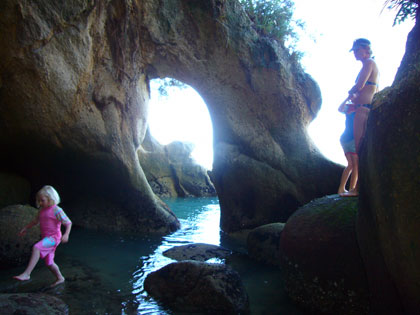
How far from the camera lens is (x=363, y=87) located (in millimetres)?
4352

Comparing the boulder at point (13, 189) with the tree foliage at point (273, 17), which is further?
the tree foliage at point (273, 17)

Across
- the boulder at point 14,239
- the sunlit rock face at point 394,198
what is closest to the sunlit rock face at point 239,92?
the boulder at point 14,239

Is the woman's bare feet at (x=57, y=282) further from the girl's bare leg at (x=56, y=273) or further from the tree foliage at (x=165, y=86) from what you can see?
the tree foliage at (x=165, y=86)

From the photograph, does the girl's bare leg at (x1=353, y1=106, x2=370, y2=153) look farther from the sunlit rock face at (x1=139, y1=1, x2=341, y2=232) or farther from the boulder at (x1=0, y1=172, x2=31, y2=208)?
the boulder at (x1=0, y1=172, x2=31, y2=208)

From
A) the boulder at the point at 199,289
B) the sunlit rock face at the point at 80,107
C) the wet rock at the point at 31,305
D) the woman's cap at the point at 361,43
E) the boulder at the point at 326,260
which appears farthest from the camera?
the sunlit rock face at the point at 80,107

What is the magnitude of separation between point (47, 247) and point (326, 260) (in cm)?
334

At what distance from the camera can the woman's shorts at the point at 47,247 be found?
4.07 metres

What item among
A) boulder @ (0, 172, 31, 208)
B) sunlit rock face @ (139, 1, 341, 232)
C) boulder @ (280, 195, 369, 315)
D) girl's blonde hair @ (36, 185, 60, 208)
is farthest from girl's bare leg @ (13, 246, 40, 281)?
sunlit rock face @ (139, 1, 341, 232)

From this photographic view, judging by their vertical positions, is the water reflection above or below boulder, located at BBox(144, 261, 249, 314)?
below

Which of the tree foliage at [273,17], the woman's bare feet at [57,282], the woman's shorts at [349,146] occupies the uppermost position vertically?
the tree foliage at [273,17]

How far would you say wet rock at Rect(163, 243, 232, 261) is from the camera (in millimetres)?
5835

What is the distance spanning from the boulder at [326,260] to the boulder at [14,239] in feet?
12.7

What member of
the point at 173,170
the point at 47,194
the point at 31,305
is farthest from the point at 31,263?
the point at 173,170

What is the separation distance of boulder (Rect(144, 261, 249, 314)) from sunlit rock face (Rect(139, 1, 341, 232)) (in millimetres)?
4778
